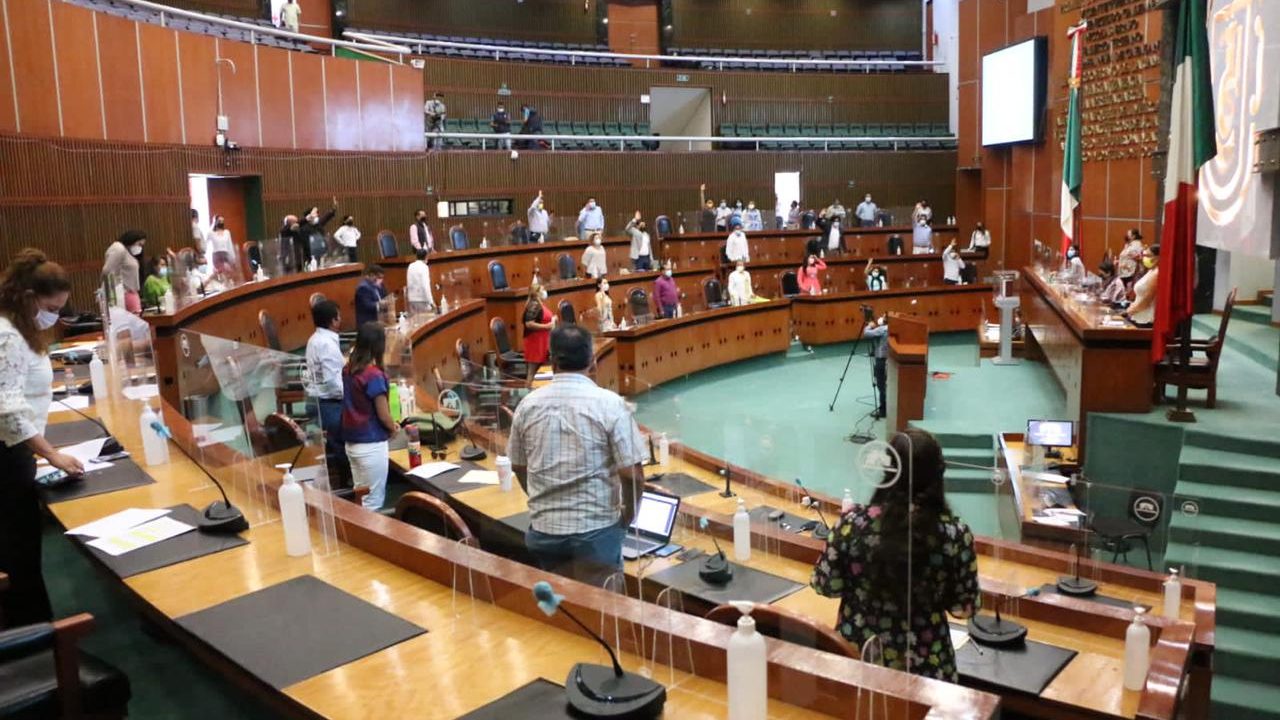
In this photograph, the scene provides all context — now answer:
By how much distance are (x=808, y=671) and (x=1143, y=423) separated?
597 centimetres

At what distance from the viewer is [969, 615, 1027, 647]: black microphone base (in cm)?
344

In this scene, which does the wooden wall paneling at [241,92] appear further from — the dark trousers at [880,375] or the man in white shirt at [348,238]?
the dark trousers at [880,375]

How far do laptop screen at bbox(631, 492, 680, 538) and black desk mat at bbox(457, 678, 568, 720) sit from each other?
47.5 inches

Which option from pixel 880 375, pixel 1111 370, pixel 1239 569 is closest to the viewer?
pixel 1239 569

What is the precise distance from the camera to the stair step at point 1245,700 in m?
5.10

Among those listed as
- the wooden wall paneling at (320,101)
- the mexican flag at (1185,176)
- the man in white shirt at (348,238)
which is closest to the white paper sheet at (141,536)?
the mexican flag at (1185,176)

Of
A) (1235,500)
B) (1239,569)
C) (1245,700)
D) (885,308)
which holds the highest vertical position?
(885,308)

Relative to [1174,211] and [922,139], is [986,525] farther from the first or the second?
[922,139]

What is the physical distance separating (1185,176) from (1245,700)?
3978mm

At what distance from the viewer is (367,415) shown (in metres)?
4.99

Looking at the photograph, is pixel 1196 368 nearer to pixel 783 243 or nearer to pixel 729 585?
pixel 729 585

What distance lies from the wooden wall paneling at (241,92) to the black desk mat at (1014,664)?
1256 cm

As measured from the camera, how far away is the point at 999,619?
11.6 feet

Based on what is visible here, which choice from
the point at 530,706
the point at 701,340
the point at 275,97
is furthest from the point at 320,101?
the point at 530,706
